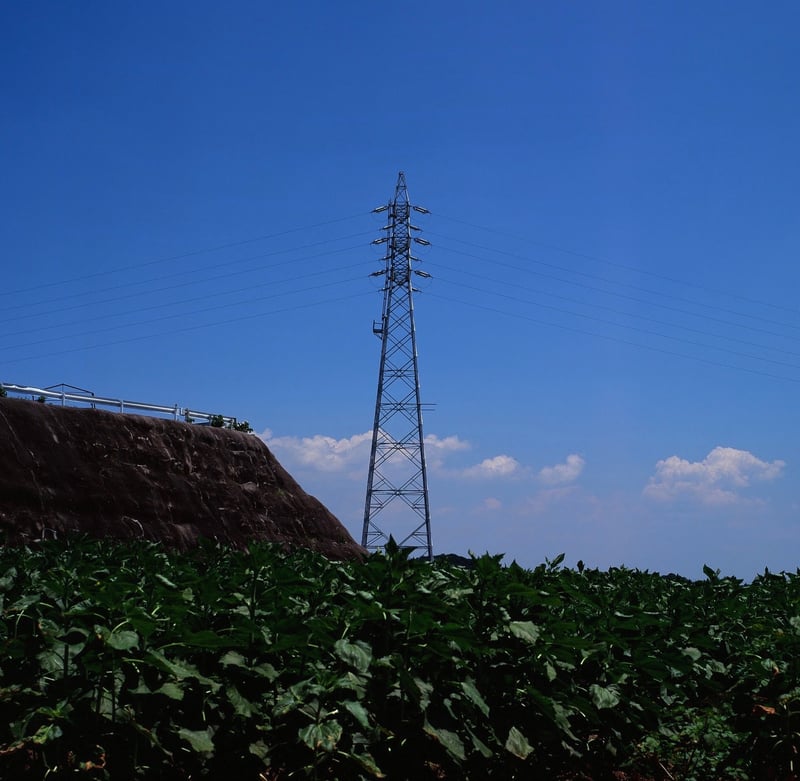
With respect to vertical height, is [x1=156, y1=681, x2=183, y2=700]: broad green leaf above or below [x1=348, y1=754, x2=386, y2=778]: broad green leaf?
above

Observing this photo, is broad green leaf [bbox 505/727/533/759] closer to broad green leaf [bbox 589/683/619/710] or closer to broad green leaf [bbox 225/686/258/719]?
broad green leaf [bbox 589/683/619/710]

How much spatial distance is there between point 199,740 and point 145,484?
532 inches

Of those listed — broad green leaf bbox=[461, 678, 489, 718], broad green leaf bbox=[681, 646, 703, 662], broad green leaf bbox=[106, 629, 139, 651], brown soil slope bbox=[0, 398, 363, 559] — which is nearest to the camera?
broad green leaf bbox=[106, 629, 139, 651]

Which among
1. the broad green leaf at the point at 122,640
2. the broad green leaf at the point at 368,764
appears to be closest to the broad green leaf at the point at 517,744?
the broad green leaf at the point at 368,764

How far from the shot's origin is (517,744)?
4.03 m

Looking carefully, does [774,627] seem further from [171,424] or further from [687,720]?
[171,424]

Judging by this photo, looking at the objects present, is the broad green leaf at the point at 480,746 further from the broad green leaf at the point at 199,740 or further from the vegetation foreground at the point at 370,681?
the broad green leaf at the point at 199,740

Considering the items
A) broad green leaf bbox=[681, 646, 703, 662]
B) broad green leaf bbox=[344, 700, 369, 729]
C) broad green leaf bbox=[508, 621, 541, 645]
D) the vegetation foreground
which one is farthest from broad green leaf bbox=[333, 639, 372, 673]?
broad green leaf bbox=[681, 646, 703, 662]

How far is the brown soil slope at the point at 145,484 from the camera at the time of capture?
1451 centimetres

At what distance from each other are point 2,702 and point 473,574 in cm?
248

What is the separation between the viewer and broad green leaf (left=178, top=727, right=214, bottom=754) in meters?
3.45

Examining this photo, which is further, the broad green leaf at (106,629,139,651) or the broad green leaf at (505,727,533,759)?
the broad green leaf at (505,727,533,759)

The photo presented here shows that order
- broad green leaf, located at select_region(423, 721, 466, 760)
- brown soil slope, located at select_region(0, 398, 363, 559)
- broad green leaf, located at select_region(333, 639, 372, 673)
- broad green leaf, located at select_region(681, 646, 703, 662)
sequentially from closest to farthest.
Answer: broad green leaf, located at select_region(333, 639, 372, 673) < broad green leaf, located at select_region(423, 721, 466, 760) < broad green leaf, located at select_region(681, 646, 703, 662) < brown soil slope, located at select_region(0, 398, 363, 559)

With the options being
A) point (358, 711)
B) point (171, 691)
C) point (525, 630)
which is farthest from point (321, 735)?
point (525, 630)
